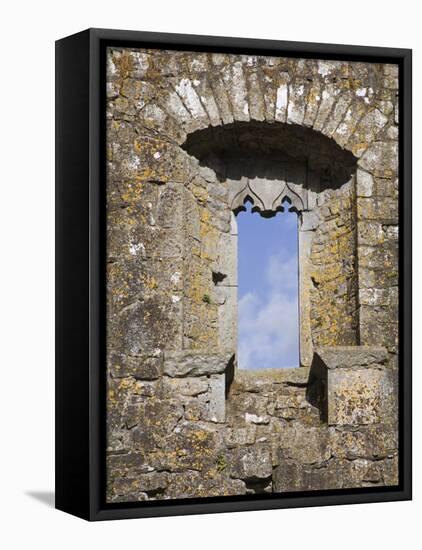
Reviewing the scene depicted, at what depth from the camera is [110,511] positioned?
1025 cm

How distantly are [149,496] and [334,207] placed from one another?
2.54 m

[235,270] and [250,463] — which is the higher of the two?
[235,270]

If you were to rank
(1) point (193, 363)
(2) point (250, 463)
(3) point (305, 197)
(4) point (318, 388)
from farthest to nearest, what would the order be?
1. (3) point (305, 197)
2. (4) point (318, 388)
3. (2) point (250, 463)
4. (1) point (193, 363)

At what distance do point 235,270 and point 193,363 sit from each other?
4.04ft

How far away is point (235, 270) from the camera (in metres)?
11.6

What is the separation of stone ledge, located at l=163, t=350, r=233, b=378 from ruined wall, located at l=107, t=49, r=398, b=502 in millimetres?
10

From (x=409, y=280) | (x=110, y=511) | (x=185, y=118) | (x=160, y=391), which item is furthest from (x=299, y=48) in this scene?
(x=110, y=511)

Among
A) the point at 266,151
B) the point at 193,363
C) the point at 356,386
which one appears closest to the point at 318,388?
the point at 356,386

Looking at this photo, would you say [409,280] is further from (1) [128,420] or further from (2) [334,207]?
(1) [128,420]

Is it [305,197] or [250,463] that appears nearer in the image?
[250,463]

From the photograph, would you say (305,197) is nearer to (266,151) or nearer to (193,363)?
(266,151)

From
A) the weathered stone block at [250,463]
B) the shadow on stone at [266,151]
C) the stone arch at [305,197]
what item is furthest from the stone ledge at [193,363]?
the shadow on stone at [266,151]

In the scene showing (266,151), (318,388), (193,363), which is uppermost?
(266,151)

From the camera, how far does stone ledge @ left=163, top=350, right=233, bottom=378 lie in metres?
10.5
